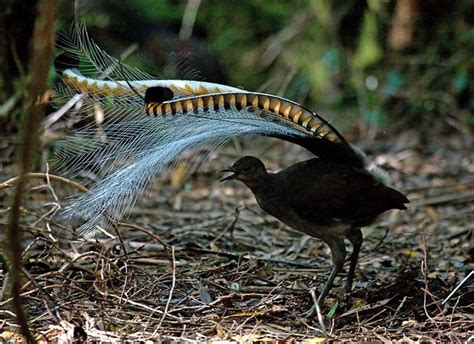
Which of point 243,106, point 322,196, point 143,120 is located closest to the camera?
point 243,106

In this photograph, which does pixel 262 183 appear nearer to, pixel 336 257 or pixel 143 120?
pixel 336 257

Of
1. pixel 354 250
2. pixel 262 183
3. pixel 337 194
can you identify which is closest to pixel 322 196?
pixel 337 194

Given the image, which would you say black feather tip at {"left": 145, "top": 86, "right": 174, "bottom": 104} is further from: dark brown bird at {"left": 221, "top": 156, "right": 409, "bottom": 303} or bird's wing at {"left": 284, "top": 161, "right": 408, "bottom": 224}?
bird's wing at {"left": 284, "top": 161, "right": 408, "bottom": 224}

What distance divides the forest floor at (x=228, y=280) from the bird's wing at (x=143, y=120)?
352mm

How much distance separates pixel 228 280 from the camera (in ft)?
15.9

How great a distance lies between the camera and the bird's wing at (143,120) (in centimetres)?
425

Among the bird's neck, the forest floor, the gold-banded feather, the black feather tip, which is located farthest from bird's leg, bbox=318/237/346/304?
the black feather tip

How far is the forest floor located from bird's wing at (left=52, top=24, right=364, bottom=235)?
1.16 feet

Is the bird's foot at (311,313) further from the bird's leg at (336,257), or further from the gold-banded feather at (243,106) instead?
the gold-banded feather at (243,106)

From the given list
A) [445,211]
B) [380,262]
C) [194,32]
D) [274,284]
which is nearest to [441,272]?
[380,262]

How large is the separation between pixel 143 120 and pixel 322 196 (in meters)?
0.98

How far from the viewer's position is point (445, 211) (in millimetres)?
7133

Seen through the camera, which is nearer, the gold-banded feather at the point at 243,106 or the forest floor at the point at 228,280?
the forest floor at the point at 228,280

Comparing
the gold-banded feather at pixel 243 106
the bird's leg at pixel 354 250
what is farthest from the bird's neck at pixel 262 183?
the bird's leg at pixel 354 250
